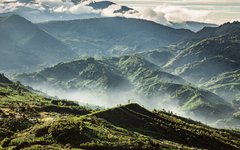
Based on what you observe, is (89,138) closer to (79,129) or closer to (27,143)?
(79,129)

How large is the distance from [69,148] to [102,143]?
1722 centimetres

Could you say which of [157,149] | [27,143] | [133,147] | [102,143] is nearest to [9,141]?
[27,143]

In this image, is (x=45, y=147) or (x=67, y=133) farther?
(x=67, y=133)

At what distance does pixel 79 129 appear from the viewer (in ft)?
654

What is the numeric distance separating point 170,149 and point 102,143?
35740mm

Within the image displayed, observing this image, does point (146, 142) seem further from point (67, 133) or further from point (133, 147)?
point (67, 133)

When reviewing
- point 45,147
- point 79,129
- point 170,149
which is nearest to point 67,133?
point 79,129

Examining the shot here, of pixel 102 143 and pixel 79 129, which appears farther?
pixel 79 129

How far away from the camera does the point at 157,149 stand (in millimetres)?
194750

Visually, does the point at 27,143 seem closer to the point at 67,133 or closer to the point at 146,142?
the point at 67,133

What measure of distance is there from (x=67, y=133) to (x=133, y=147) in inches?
1262

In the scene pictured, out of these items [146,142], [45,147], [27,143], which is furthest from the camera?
[146,142]

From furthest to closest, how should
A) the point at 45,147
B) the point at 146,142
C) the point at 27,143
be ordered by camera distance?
the point at 146,142 → the point at 27,143 → the point at 45,147

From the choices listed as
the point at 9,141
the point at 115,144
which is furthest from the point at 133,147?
the point at 9,141
